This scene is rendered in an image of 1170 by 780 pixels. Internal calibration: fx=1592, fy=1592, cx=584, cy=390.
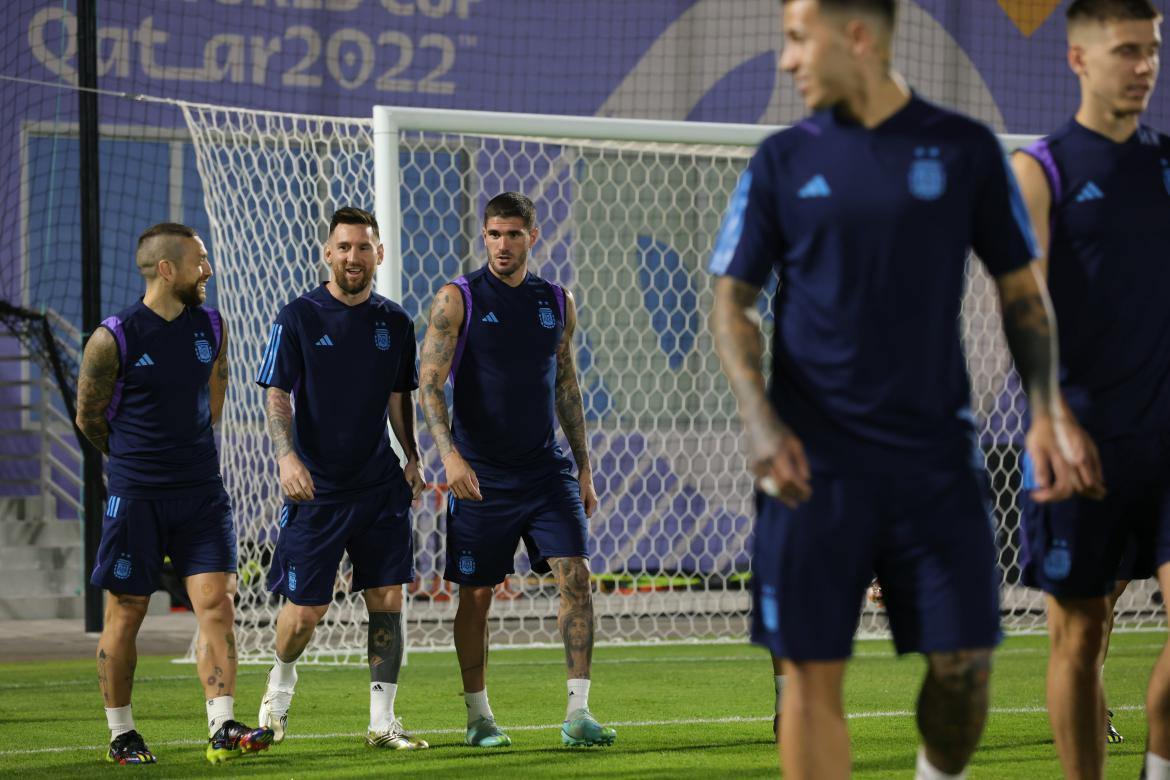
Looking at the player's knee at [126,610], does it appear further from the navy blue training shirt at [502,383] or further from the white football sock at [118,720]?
the navy blue training shirt at [502,383]

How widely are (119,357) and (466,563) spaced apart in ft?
4.46

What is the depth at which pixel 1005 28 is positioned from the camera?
1498cm

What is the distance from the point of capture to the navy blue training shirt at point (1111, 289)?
11.4ft

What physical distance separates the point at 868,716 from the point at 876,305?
3.65m

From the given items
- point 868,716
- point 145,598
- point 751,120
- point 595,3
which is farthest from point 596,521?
point 145,598

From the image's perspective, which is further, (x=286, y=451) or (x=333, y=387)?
(x=333, y=387)

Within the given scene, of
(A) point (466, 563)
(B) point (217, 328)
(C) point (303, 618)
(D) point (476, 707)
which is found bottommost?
(D) point (476, 707)

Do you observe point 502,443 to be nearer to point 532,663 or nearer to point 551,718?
point 551,718

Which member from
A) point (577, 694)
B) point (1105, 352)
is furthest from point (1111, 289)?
point (577, 694)

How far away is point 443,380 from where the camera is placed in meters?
5.50

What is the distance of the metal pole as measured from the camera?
33.5 ft

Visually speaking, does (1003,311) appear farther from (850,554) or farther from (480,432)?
(480,432)

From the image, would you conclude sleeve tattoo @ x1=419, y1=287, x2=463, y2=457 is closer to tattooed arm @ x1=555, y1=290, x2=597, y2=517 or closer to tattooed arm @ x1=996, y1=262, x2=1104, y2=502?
tattooed arm @ x1=555, y1=290, x2=597, y2=517

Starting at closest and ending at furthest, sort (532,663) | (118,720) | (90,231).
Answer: (118,720), (532,663), (90,231)
